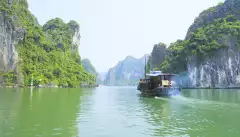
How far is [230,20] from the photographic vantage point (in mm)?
107438

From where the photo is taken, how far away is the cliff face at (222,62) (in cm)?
9425

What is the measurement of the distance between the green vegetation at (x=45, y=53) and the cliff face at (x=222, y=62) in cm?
7511

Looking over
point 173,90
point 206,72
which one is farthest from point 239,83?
point 173,90

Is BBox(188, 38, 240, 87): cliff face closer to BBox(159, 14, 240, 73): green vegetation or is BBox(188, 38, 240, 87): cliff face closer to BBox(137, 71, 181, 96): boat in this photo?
BBox(159, 14, 240, 73): green vegetation

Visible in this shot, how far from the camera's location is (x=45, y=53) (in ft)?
477

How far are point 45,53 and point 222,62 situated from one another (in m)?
102

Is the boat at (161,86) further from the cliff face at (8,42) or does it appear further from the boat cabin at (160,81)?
the cliff face at (8,42)

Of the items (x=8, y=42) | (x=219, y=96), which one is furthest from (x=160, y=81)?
(x=8, y=42)

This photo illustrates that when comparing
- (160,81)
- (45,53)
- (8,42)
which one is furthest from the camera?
(45,53)

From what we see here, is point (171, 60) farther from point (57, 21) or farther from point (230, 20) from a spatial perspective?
point (57, 21)

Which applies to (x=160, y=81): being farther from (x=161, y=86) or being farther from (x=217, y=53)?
(x=217, y=53)

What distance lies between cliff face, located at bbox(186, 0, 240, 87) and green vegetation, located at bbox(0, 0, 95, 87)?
246ft

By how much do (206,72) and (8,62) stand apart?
89750mm

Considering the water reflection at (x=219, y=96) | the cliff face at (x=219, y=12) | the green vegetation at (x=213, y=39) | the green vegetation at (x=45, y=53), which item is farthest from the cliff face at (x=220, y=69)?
the green vegetation at (x=45, y=53)
